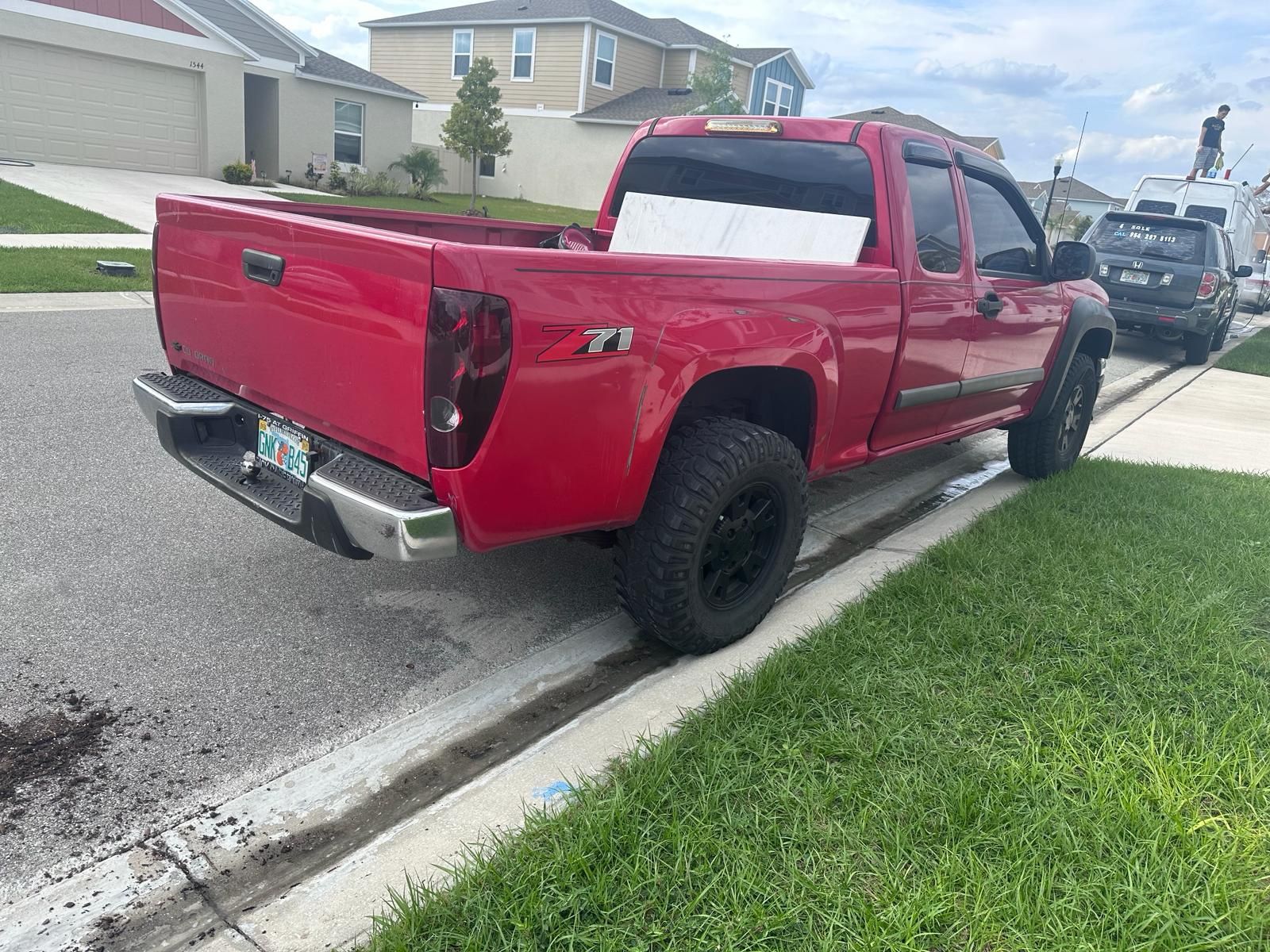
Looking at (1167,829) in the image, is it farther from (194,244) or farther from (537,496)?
(194,244)

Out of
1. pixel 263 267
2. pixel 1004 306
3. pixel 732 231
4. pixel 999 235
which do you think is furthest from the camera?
pixel 999 235

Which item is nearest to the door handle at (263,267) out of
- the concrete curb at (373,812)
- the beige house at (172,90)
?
the concrete curb at (373,812)

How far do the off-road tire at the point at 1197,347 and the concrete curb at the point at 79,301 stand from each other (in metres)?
12.3

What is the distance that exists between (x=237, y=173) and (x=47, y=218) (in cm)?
871

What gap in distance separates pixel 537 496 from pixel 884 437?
217 centimetres

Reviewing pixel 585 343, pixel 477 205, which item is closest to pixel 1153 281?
pixel 585 343

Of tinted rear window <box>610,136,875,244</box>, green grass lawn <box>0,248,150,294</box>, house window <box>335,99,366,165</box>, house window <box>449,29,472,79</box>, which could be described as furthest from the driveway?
house window <box>449,29,472,79</box>

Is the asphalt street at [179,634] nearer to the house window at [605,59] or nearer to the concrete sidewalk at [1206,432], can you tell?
the concrete sidewalk at [1206,432]

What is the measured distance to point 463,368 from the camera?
2.41 metres

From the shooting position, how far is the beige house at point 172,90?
1791 cm

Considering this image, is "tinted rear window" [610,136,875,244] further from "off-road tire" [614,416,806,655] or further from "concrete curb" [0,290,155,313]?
"concrete curb" [0,290,155,313]

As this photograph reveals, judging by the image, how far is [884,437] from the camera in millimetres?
4293

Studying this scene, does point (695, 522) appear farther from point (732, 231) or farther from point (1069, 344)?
point (1069, 344)

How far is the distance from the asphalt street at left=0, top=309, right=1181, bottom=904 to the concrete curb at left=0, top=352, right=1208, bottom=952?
0.35 feet
